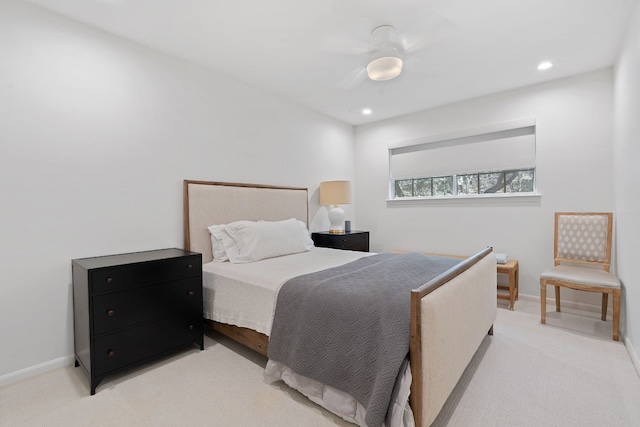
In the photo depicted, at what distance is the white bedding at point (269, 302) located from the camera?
152cm

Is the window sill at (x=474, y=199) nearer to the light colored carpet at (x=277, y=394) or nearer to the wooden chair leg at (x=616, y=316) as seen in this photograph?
the wooden chair leg at (x=616, y=316)

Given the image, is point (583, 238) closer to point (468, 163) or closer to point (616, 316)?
point (616, 316)

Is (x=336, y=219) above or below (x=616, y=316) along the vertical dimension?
above

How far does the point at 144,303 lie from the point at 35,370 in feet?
2.85

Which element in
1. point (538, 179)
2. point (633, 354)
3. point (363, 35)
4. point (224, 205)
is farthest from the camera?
point (538, 179)

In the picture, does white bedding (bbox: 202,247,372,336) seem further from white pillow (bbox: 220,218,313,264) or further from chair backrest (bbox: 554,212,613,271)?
chair backrest (bbox: 554,212,613,271)

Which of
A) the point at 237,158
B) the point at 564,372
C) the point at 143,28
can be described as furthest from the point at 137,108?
the point at 564,372

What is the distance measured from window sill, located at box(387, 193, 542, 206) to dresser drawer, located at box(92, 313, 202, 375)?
3.28 metres

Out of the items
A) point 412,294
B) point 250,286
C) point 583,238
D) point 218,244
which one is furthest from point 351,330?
point 583,238

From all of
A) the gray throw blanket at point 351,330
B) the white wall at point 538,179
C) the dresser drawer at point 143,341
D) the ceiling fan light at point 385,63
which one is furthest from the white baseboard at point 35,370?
the white wall at point 538,179

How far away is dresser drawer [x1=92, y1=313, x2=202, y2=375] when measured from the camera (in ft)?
6.23

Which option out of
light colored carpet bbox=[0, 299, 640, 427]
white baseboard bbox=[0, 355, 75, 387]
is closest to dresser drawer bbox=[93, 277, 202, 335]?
light colored carpet bbox=[0, 299, 640, 427]

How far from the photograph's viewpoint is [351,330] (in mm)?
1544

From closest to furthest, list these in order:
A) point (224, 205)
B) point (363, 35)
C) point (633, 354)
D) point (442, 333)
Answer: point (442, 333) < point (633, 354) < point (363, 35) < point (224, 205)
